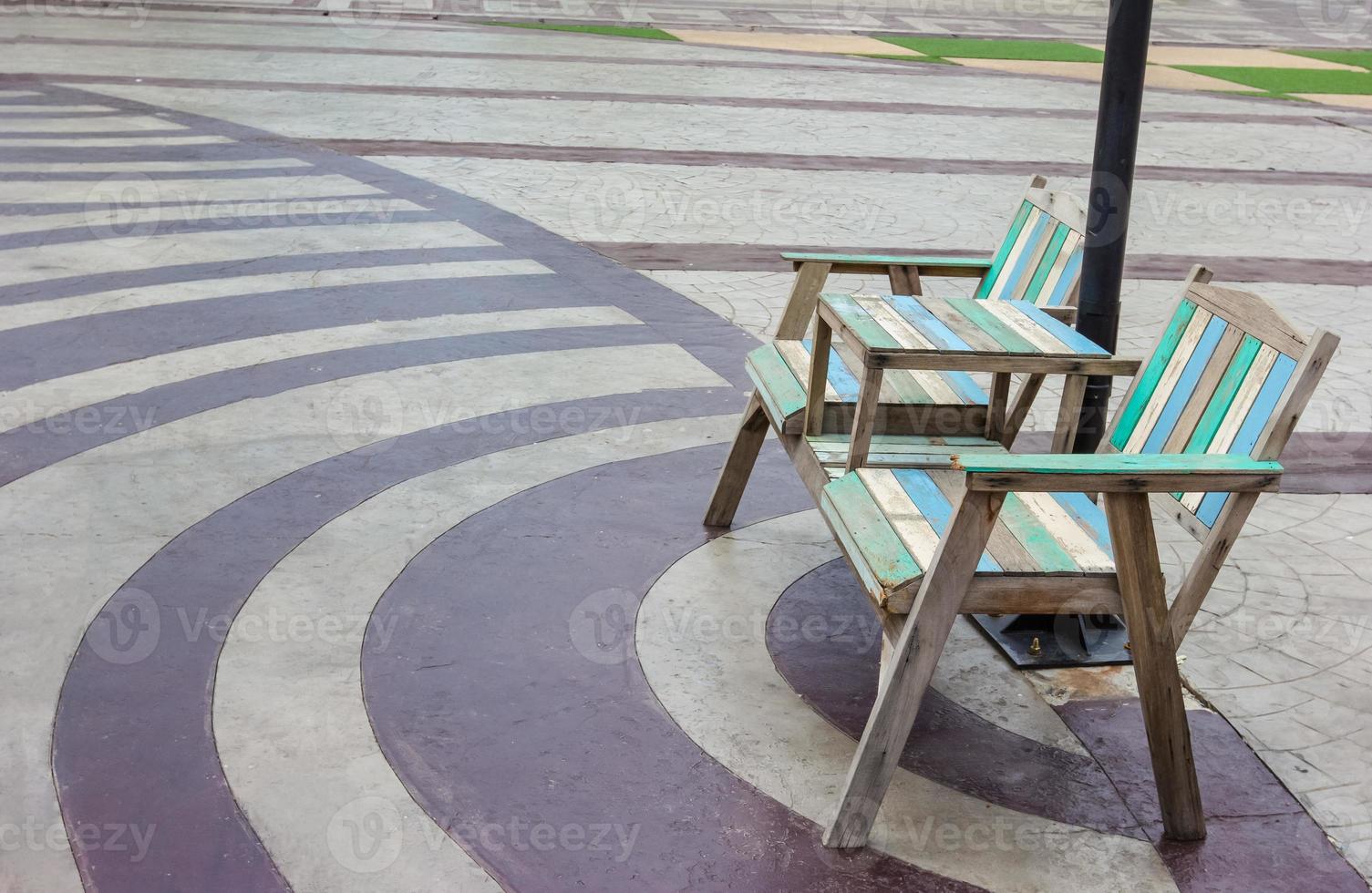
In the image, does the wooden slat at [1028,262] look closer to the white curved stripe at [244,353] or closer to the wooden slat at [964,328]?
the wooden slat at [964,328]

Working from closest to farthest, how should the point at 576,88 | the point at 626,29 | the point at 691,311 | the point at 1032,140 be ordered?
1. the point at 691,311
2. the point at 1032,140
3. the point at 576,88
4. the point at 626,29

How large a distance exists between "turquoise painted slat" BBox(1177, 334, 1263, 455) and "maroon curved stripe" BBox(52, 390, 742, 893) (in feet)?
7.79

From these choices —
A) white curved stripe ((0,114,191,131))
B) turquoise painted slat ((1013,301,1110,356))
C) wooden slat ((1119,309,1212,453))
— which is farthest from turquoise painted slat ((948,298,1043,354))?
white curved stripe ((0,114,191,131))

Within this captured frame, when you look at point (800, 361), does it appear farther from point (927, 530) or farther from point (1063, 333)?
point (927, 530)

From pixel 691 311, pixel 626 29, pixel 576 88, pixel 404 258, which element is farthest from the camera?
pixel 626 29

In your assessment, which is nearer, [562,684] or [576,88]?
[562,684]

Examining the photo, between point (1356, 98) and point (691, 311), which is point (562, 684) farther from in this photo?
point (1356, 98)

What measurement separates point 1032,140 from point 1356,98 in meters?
6.55

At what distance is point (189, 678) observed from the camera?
385cm

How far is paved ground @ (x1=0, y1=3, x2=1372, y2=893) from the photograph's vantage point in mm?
3285

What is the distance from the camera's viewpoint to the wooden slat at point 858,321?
3.76m

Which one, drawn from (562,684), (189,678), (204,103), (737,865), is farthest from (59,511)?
(204,103)

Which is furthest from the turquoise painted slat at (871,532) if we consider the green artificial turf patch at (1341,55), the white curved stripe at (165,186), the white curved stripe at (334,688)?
the green artificial turf patch at (1341,55)

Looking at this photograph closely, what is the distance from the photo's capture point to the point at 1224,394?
3.48 metres
